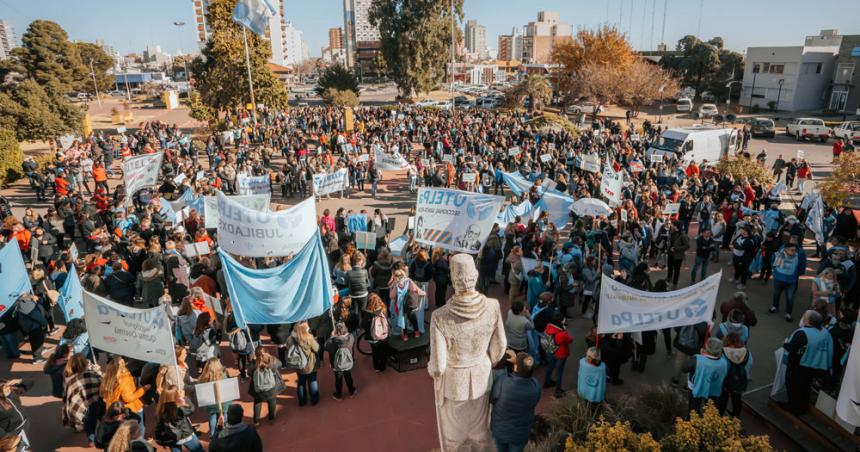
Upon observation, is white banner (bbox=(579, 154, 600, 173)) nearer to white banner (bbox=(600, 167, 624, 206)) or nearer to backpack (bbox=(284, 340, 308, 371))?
white banner (bbox=(600, 167, 624, 206))

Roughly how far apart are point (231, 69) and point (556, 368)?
102 feet

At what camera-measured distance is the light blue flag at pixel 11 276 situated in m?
8.63

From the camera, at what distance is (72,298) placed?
8.52 m

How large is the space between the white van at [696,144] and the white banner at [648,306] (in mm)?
17305

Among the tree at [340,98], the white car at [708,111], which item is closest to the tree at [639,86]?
the white car at [708,111]

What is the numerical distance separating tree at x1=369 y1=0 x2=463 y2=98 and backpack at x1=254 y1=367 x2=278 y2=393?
56.3 metres

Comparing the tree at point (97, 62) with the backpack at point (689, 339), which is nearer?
the backpack at point (689, 339)

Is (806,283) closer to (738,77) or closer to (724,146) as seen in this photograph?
(724,146)

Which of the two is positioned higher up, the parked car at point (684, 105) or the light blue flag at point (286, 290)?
the parked car at point (684, 105)

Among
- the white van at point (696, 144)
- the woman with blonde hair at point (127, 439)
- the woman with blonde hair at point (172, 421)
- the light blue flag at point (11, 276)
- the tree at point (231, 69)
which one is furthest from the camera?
the tree at point (231, 69)

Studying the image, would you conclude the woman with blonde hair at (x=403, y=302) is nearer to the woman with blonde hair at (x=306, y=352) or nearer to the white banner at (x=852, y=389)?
the woman with blonde hair at (x=306, y=352)

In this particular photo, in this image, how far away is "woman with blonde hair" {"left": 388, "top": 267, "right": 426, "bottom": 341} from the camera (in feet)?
29.3

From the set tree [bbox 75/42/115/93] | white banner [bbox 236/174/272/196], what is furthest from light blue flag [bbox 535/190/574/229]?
tree [bbox 75/42/115/93]

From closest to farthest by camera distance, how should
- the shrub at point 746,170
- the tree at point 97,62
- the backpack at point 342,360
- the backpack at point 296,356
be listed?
the backpack at point 296,356 → the backpack at point 342,360 → the shrub at point 746,170 → the tree at point 97,62
